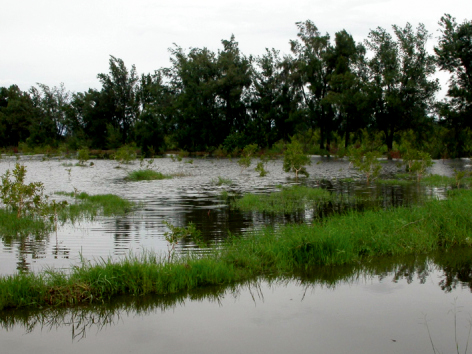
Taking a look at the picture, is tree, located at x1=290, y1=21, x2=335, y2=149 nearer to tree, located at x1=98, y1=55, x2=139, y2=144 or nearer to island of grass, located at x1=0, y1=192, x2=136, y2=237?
tree, located at x1=98, y1=55, x2=139, y2=144

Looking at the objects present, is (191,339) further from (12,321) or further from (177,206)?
(177,206)

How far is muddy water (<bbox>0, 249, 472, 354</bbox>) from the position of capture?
4578mm

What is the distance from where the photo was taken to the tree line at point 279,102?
4403cm

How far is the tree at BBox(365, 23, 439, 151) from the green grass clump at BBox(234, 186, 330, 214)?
30731 millimetres

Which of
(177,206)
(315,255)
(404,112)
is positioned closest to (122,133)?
(404,112)

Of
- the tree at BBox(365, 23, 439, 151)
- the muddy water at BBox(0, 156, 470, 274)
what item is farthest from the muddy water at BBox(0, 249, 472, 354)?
the tree at BBox(365, 23, 439, 151)

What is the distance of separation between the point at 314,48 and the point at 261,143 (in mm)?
13430

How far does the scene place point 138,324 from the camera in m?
5.10

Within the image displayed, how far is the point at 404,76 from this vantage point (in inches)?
1753

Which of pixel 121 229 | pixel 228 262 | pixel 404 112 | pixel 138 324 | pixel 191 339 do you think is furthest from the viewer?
pixel 404 112

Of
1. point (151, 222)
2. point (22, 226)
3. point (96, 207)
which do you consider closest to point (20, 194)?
point (22, 226)

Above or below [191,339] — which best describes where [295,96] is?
above

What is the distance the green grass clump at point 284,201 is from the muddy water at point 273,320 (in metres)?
6.39

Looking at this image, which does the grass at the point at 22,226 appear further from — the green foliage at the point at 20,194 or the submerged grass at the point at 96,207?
the submerged grass at the point at 96,207
